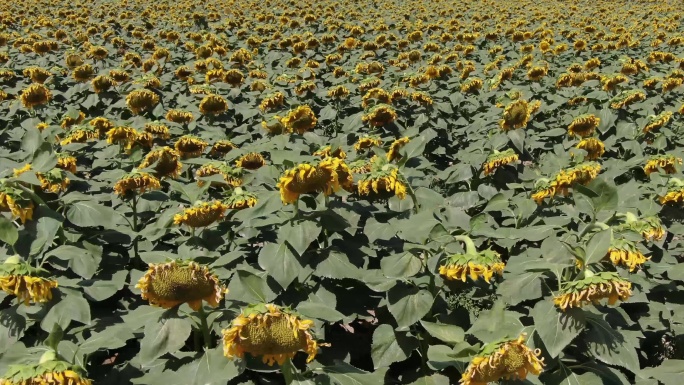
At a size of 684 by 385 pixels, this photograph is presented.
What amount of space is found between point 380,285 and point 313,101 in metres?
4.56

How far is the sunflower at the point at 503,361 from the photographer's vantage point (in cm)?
168

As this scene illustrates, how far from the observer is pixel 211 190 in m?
3.62

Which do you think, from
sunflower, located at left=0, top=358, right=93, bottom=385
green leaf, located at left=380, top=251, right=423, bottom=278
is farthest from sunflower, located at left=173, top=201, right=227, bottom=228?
sunflower, located at left=0, top=358, right=93, bottom=385

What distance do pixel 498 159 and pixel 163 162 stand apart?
2.21 metres

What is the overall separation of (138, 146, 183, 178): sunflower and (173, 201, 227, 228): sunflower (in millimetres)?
937

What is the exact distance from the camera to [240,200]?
2.76 metres

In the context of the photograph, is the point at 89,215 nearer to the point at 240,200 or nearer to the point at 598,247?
the point at 240,200

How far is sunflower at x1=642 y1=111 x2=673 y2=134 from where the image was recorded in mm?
4805

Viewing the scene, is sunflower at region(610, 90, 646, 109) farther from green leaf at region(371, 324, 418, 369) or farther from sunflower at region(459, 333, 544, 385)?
sunflower at region(459, 333, 544, 385)

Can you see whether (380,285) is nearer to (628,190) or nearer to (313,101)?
(628,190)

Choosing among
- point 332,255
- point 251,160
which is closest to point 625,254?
point 332,255

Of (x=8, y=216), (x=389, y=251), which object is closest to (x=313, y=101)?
(x=389, y=251)

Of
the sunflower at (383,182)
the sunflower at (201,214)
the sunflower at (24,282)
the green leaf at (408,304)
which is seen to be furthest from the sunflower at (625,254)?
the sunflower at (24,282)

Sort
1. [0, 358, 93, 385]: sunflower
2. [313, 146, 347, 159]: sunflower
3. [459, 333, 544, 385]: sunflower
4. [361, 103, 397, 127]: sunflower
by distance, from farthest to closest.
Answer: [361, 103, 397, 127]: sunflower < [313, 146, 347, 159]: sunflower < [459, 333, 544, 385]: sunflower < [0, 358, 93, 385]: sunflower
